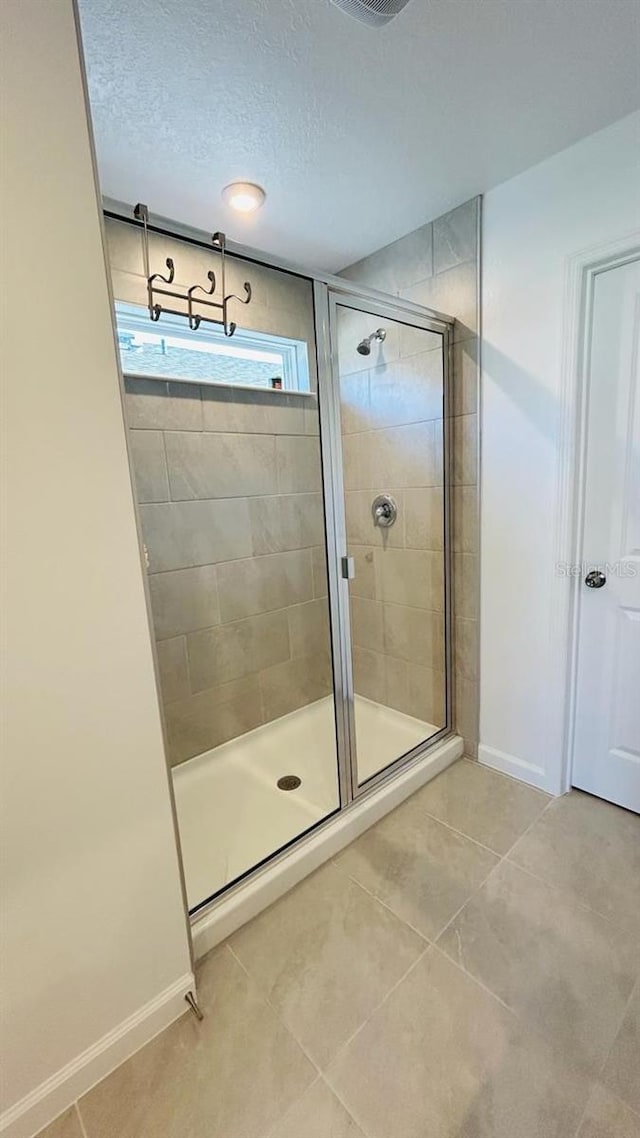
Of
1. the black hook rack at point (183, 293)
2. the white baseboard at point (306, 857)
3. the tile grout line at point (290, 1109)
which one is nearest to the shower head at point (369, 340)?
the black hook rack at point (183, 293)

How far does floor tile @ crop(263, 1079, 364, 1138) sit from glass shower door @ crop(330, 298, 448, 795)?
Answer: 89 cm

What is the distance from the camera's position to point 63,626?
947 millimetres

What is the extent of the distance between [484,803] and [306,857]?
2.64 ft

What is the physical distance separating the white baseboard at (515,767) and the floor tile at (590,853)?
0.29ft

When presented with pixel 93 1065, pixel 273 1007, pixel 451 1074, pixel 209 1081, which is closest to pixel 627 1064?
pixel 451 1074

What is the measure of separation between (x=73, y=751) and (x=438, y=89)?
1.98 meters

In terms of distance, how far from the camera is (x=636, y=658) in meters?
1.75

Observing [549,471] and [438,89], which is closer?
[438,89]

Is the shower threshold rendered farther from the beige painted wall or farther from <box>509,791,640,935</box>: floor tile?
<box>509,791,640,935</box>: floor tile

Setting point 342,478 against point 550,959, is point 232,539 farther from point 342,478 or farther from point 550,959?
point 550,959

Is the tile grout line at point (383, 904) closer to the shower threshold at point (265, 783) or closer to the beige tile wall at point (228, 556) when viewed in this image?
the shower threshold at point (265, 783)

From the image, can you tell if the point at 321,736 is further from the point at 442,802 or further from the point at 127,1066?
the point at 127,1066

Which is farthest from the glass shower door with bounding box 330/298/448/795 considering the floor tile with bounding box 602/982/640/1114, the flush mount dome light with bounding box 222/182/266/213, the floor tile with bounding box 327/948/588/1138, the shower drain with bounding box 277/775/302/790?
the floor tile with bounding box 602/982/640/1114

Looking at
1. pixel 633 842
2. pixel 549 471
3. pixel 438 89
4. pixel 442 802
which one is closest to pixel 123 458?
pixel 438 89
